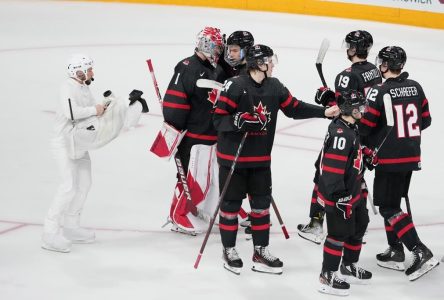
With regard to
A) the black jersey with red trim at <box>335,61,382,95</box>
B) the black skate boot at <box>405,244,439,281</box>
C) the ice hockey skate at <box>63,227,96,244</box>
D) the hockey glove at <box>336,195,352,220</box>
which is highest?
the black jersey with red trim at <box>335,61,382,95</box>

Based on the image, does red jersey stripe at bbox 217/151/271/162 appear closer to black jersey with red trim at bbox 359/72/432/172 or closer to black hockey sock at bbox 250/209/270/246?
black hockey sock at bbox 250/209/270/246

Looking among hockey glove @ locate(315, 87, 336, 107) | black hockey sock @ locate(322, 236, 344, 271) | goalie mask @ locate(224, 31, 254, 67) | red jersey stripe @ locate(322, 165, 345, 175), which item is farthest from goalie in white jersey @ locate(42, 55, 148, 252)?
black hockey sock @ locate(322, 236, 344, 271)

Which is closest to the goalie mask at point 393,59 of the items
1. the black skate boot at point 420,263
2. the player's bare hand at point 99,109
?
the black skate boot at point 420,263

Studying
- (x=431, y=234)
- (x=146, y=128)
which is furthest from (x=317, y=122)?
(x=431, y=234)

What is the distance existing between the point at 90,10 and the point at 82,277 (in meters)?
10.4

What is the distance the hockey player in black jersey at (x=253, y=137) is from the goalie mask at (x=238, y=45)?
1.88 feet

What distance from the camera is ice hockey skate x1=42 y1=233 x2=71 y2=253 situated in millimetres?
5895

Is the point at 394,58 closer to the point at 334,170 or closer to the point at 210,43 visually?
the point at 334,170

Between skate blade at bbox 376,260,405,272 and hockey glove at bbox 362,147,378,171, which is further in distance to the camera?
skate blade at bbox 376,260,405,272

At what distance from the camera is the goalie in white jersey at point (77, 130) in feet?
18.9

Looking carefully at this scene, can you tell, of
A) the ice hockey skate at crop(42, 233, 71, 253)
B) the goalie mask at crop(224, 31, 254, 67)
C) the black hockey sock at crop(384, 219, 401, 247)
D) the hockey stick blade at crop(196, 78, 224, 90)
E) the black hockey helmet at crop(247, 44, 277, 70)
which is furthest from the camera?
the goalie mask at crop(224, 31, 254, 67)

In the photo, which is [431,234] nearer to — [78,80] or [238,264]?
[238,264]

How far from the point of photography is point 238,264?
5.66 m

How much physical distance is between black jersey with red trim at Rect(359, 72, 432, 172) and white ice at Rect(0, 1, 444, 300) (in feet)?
2.29
